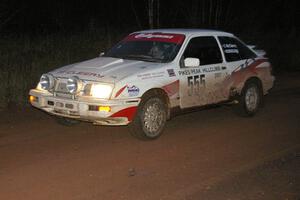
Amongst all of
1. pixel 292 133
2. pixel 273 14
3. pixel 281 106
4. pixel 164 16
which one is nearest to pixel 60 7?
pixel 164 16

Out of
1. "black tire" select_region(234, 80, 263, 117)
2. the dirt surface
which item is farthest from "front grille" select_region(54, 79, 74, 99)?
"black tire" select_region(234, 80, 263, 117)

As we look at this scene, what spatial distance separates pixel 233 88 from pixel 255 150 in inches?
89.3

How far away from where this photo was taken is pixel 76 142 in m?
8.37

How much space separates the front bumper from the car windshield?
119 centimetres

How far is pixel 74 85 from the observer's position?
8211mm

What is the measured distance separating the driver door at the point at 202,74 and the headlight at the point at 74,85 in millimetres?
1670

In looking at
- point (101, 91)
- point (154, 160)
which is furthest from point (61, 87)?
point (154, 160)

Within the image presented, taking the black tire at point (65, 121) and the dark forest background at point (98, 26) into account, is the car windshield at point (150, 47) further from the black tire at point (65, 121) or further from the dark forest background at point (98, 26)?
the dark forest background at point (98, 26)

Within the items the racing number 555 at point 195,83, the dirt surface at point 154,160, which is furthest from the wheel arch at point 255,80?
the racing number 555 at point 195,83

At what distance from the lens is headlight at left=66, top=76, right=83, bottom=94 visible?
8.17 meters

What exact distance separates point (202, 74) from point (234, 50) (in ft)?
4.18

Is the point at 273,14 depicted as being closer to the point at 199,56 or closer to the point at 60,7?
the point at 60,7

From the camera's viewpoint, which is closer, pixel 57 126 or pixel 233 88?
pixel 57 126

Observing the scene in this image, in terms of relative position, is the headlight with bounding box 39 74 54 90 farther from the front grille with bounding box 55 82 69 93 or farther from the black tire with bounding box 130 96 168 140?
the black tire with bounding box 130 96 168 140
